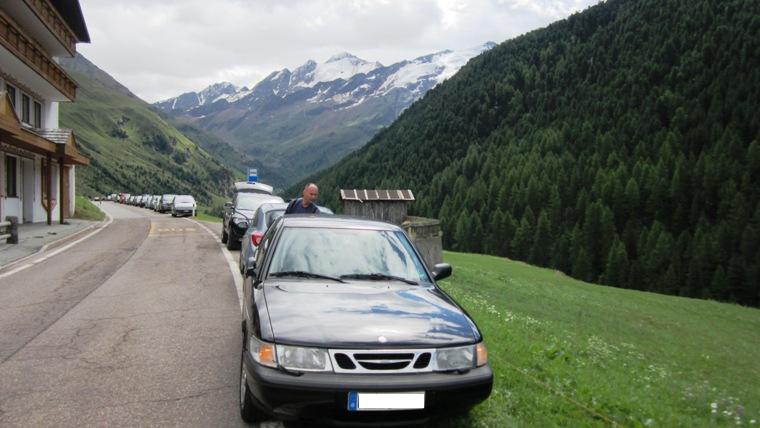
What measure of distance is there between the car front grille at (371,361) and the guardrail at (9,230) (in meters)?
16.8

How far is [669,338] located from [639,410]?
14.8 metres

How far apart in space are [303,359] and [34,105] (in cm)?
3371

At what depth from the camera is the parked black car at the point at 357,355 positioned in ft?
12.0

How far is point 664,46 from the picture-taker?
136 meters

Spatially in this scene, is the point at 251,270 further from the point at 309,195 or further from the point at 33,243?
the point at 33,243

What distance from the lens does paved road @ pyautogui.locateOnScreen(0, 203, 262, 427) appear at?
461cm

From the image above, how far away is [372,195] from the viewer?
20125 millimetres

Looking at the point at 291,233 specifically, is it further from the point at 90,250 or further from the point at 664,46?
the point at 664,46

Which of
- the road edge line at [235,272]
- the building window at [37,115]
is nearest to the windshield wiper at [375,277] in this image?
the road edge line at [235,272]

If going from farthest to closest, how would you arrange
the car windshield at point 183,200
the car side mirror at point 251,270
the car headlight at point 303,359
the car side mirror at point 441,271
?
the car windshield at point 183,200 → the car side mirror at point 441,271 → the car side mirror at point 251,270 → the car headlight at point 303,359

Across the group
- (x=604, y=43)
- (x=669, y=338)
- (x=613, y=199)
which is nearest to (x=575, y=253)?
(x=613, y=199)

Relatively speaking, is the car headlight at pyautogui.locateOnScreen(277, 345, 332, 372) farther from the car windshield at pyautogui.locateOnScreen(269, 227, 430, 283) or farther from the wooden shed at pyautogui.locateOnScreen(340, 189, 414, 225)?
the wooden shed at pyautogui.locateOnScreen(340, 189, 414, 225)

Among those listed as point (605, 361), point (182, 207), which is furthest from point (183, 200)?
point (605, 361)

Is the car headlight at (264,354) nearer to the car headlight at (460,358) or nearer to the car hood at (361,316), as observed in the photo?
the car hood at (361,316)
